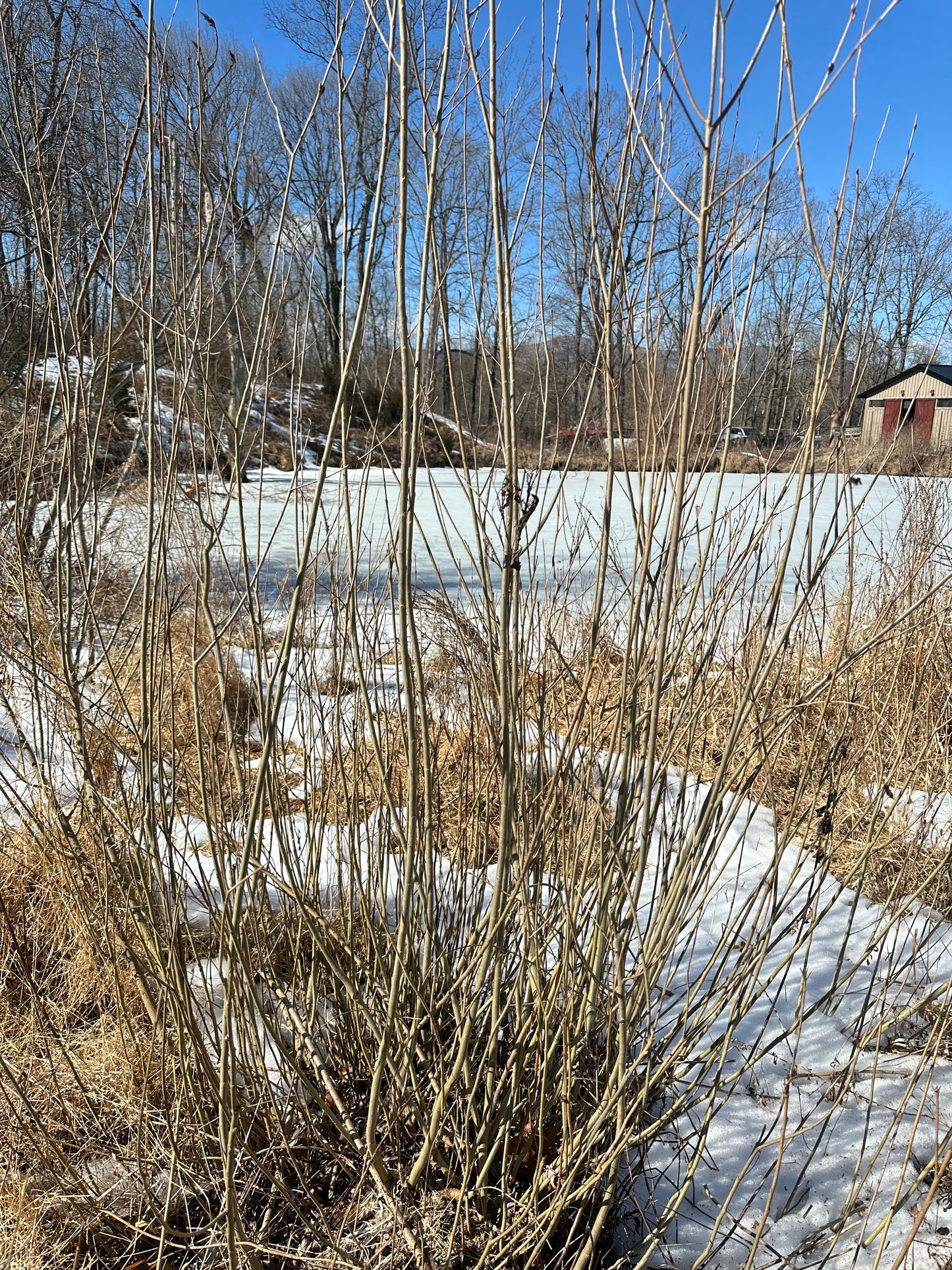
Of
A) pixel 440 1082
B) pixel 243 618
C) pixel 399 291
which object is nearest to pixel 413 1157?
pixel 440 1082

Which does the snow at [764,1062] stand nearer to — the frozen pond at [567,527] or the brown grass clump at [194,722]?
the brown grass clump at [194,722]

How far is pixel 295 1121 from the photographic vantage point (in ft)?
4.79

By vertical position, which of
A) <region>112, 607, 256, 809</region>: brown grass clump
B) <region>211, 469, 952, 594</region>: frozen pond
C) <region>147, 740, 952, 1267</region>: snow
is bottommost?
<region>147, 740, 952, 1267</region>: snow

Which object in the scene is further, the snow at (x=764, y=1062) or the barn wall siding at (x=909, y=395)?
the barn wall siding at (x=909, y=395)

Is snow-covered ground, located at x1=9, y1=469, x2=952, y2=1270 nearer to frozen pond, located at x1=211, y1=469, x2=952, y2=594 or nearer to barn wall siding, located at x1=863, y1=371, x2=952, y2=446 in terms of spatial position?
frozen pond, located at x1=211, y1=469, x2=952, y2=594

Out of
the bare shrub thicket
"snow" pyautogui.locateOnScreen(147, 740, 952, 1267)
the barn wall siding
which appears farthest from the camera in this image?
the barn wall siding

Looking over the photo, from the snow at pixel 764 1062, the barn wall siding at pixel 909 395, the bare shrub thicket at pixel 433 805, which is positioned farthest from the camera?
the barn wall siding at pixel 909 395

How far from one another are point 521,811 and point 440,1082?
1.77 feet

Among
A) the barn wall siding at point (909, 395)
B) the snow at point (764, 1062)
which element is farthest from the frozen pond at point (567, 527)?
the barn wall siding at point (909, 395)

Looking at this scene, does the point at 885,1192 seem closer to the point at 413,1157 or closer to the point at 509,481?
the point at 413,1157

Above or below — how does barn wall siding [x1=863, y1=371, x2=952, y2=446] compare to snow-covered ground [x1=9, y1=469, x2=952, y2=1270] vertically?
above

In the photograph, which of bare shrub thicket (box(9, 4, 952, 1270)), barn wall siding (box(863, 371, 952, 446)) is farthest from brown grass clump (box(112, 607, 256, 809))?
barn wall siding (box(863, 371, 952, 446))

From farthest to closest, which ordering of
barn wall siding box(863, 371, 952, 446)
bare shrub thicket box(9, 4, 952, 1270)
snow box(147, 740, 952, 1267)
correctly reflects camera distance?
barn wall siding box(863, 371, 952, 446), snow box(147, 740, 952, 1267), bare shrub thicket box(9, 4, 952, 1270)

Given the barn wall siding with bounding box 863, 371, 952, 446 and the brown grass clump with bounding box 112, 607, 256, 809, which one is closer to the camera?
the brown grass clump with bounding box 112, 607, 256, 809
